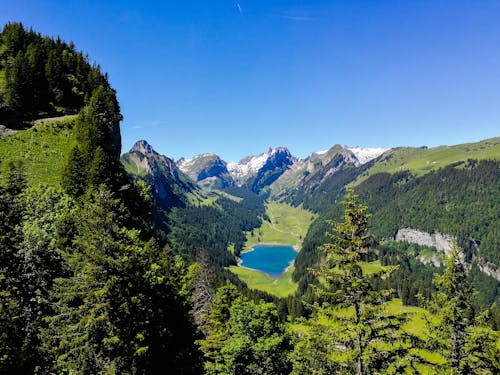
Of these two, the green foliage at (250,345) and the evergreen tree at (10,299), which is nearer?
the evergreen tree at (10,299)

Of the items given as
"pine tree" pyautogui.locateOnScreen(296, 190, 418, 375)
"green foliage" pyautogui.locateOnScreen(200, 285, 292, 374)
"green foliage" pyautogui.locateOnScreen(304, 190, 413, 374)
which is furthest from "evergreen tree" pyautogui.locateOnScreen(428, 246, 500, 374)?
"green foliage" pyautogui.locateOnScreen(200, 285, 292, 374)

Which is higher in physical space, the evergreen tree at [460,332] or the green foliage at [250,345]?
the evergreen tree at [460,332]

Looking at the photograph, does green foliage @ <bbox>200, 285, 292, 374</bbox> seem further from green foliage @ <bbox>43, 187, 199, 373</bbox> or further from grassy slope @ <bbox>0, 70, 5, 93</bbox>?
grassy slope @ <bbox>0, 70, 5, 93</bbox>

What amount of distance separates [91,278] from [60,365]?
20.0 ft

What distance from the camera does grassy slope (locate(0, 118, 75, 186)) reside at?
51.0 metres

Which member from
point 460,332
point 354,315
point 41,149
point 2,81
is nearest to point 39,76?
point 2,81

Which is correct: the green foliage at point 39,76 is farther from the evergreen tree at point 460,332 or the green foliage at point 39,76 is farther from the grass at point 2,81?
the evergreen tree at point 460,332

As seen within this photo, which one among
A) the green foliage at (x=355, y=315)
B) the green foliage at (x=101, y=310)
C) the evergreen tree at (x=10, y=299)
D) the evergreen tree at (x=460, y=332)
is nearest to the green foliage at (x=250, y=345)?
the green foliage at (x=101, y=310)

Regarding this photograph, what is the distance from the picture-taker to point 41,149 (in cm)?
5766

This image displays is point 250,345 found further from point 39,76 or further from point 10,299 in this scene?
point 39,76

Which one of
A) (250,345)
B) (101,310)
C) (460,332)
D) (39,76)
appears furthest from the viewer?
(39,76)

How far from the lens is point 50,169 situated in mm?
53188

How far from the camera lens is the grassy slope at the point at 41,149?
167 feet

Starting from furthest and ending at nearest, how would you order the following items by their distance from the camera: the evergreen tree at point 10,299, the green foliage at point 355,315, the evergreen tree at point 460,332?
the evergreen tree at point 460,332 → the evergreen tree at point 10,299 → the green foliage at point 355,315
